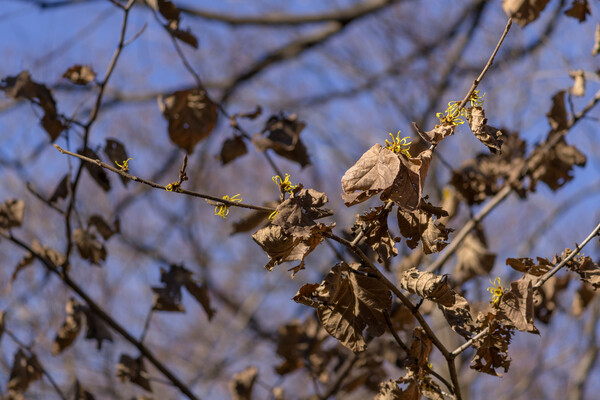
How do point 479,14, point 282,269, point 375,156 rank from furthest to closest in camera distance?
point 282,269
point 479,14
point 375,156

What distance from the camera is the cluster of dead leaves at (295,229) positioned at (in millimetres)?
872

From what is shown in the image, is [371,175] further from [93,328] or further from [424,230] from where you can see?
[93,328]

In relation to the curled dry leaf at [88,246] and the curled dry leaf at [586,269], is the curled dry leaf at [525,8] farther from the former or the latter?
the curled dry leaf at [88,246]

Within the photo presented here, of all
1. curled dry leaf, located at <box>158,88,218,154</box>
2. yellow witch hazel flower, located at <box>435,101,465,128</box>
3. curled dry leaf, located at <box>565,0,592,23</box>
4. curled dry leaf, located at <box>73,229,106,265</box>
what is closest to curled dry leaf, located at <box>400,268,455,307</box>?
yellow witch hazel flower, located at <box>435,101,465,128</box>

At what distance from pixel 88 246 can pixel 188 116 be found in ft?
1.78

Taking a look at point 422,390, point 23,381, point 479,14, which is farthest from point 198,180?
point 422,390

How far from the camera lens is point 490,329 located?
98 cm

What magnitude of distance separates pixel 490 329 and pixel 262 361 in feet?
17.3

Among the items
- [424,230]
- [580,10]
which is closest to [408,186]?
[424,230]

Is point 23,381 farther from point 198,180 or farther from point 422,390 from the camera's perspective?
point 198,180

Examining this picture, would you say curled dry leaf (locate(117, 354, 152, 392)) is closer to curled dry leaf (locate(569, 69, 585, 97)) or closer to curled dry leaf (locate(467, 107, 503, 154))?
curled dry leaf (locate(467, 107, 503, 154))

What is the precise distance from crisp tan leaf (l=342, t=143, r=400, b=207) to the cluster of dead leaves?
0.17ft

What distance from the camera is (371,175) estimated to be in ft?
2.87

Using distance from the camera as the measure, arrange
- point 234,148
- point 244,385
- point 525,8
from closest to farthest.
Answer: point 525,8, point 234,148, point 244,385
